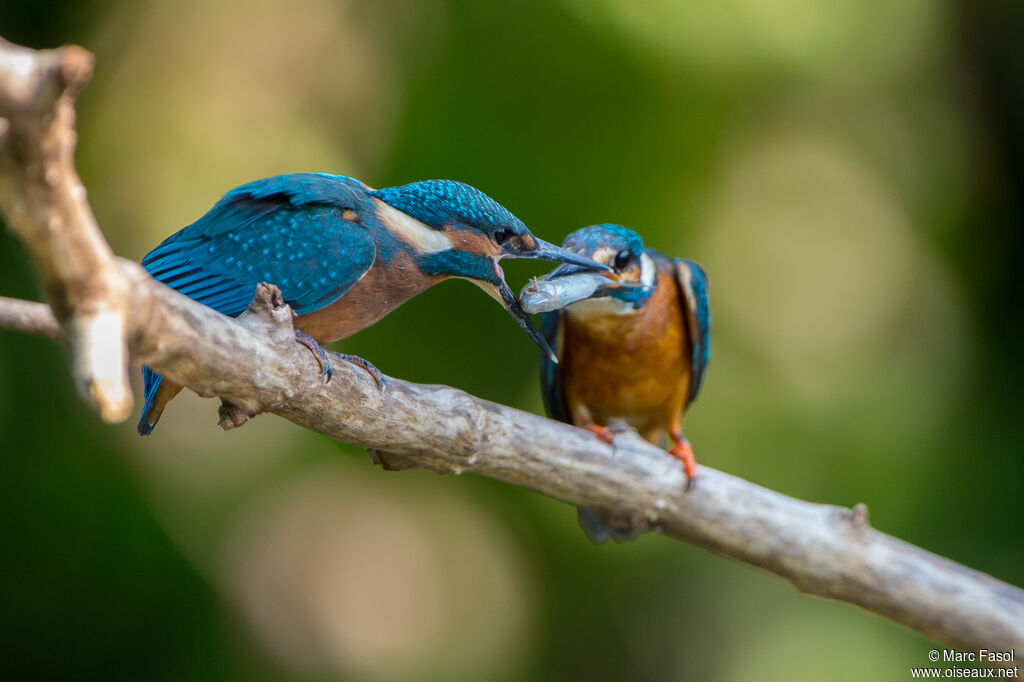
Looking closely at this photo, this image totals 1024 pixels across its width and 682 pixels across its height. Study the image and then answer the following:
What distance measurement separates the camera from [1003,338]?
387 centimetres

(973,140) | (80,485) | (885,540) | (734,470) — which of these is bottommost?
(80,485)

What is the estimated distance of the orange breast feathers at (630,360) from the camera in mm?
3057

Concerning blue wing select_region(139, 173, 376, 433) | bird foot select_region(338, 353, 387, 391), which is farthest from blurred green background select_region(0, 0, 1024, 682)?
bird foot select_region(338, 353, 387, 391)

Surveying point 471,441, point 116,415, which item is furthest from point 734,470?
point 116,415

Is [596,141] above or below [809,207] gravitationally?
below

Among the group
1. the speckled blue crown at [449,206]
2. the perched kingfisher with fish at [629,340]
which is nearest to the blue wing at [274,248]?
the speckled blue crown at [449,206]

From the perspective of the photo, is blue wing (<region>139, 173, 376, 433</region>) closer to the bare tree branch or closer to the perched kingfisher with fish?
the perched kingfisher with fish

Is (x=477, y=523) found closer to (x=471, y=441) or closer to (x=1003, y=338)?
(x=471, y=441)

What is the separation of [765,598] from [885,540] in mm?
1189

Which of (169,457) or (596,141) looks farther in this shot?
(596,141)

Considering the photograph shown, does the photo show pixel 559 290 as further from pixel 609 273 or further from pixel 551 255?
pixel 609 273

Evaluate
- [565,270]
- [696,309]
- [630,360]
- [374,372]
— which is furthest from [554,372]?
[374,372]

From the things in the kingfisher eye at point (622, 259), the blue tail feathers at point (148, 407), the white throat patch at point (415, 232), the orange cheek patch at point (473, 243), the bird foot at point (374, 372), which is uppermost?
the kingfisher eye at point (622, 259)

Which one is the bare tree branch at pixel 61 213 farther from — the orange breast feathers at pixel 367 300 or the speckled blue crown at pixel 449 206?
the speckled blue crown at pixel 449 206
